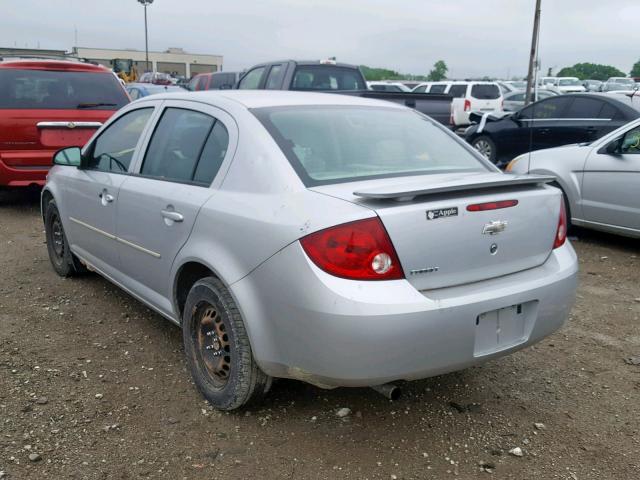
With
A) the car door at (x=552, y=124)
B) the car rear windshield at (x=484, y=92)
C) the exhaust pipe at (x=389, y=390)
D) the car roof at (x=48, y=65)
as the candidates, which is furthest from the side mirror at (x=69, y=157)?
the car rear windshield at (x=484, y=92)

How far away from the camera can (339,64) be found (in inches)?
438

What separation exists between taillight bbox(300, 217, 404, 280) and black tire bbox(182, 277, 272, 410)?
599mm

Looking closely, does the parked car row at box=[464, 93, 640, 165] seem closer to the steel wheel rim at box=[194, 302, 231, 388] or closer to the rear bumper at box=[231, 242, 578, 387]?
the rear bumper at box=[231, 242, 578, 387]

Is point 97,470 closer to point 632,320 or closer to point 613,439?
point 613,439

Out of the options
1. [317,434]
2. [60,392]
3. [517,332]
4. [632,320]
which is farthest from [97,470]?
[632,320]

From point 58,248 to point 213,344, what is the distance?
2.79 meters

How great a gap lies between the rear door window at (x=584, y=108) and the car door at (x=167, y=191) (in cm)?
738

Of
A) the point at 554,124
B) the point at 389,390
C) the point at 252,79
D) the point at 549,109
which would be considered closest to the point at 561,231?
the point at 389,390

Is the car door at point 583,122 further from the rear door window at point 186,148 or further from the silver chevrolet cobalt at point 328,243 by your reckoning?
the rear door window at point 186,148

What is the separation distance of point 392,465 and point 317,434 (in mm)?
411

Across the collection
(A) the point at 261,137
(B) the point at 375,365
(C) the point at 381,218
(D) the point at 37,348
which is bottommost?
(D) the point at 37,348

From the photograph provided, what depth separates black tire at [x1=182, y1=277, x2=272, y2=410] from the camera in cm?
287

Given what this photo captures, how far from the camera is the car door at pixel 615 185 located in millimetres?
5930

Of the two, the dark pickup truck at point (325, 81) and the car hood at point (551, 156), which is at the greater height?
the dark pickup truck at point (325, 81)
